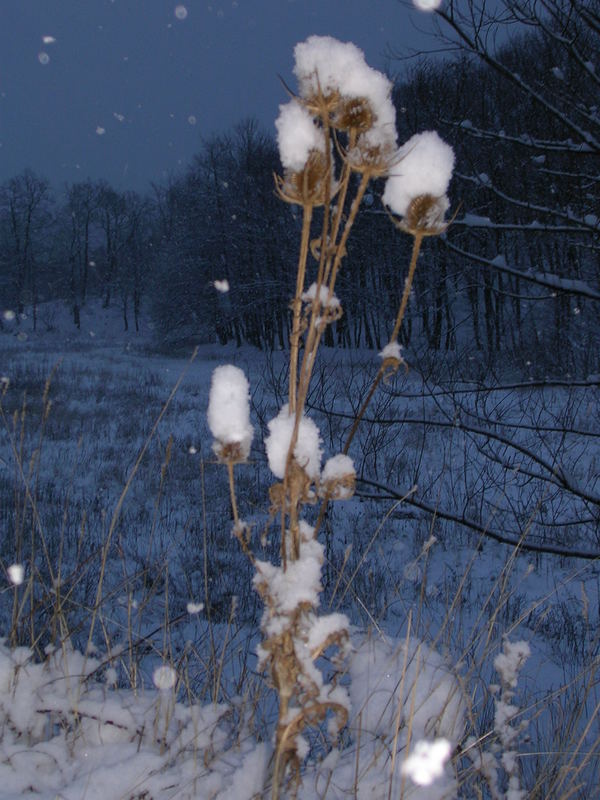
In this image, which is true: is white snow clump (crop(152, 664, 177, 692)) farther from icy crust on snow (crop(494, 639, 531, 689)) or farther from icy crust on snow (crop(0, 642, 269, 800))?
icy crust on snow (crop(494, 639, 531, 689))

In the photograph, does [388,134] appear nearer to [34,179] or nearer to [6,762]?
[6,762]

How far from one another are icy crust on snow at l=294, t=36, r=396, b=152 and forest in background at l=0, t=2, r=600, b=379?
1.35 feet

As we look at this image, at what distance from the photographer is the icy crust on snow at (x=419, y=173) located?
2.56 feet

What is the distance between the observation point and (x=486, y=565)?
4781 millimetres

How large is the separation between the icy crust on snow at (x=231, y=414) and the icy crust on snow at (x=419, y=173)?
1.07ft

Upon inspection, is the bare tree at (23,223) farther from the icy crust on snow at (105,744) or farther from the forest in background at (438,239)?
the icy crust on snow at (105,744)

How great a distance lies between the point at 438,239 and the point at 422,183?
4.37 ft

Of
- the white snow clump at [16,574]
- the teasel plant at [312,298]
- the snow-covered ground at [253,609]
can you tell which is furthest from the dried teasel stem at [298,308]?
the white snow clump at [16,574]

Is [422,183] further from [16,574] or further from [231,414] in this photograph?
[16,574]

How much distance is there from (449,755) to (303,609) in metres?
0.88

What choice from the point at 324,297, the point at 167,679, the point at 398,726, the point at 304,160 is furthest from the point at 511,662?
the point at 304,160

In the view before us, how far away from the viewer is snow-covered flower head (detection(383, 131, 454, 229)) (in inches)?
30.7

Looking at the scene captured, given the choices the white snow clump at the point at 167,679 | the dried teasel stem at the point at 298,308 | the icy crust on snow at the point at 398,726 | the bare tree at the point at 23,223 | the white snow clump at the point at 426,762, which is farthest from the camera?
the bare tree at the point at 23,223

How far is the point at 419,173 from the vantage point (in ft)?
2.57
